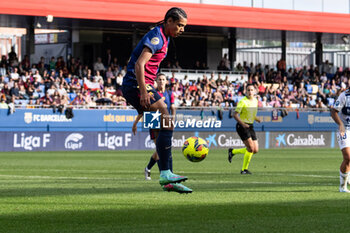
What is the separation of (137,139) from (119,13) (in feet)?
32.8

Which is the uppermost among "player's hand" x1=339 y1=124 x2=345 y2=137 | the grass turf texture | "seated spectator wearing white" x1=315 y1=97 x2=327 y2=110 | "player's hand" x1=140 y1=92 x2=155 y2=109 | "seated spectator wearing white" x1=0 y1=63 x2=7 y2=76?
"seated spectator wearing white" x1=0 y1=63 x2=7 y2=76

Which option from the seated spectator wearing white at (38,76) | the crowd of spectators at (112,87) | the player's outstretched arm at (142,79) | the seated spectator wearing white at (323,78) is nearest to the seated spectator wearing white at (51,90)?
the crowd of spectators at (112,87)

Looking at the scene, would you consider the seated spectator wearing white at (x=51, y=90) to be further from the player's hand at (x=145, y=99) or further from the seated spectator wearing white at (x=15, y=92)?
the player's hand at (x=145, y=99)

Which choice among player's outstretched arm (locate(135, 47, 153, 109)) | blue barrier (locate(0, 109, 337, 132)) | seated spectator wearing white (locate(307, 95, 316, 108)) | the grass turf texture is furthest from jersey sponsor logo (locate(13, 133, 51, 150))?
player's outstretched arm (locate(135, 47, 153, 109))

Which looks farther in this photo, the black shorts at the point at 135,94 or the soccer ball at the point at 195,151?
the soccer ball at the point at 195,151

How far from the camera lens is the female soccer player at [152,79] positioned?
325 inches

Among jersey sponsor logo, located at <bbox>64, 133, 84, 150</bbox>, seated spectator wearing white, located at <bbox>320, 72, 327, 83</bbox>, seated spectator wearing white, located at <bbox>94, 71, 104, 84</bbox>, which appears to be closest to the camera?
jersey sponsor logo, located at <bbox>64, 133, 84, 150</bbox>

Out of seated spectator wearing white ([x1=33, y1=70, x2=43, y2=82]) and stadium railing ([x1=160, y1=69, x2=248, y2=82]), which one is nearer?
seated spectator wearing white ([x1=33, y1=70, x2=43, y2=82])

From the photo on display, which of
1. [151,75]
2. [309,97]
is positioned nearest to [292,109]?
[309,97]

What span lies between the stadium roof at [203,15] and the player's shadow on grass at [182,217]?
29.9m

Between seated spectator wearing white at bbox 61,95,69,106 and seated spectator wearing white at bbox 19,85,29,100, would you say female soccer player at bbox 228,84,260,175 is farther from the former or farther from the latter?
seated spectator wearing white at bbox 19,85,29,100

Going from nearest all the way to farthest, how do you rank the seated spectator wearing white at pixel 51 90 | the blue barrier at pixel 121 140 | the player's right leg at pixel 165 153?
the player's right leg at pixel 165 153 → the blue barrier at pixel 121 140 → the seated spectator wearing white at pixel 51 90

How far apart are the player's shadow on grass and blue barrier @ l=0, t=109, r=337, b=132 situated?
21544 mm

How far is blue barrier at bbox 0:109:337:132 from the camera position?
29.8 meters
